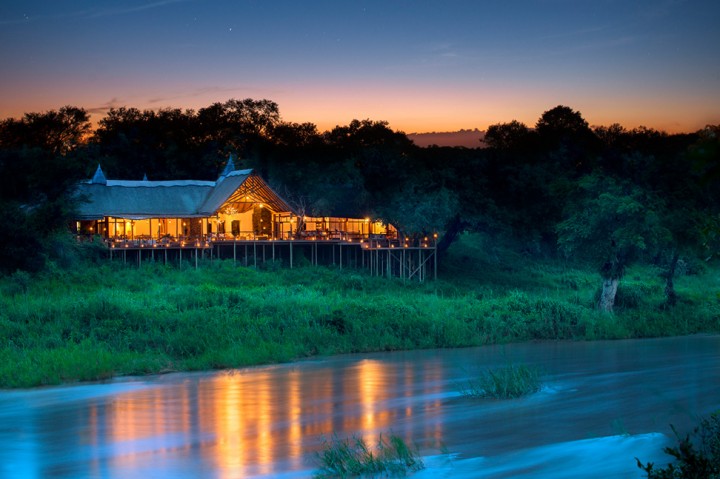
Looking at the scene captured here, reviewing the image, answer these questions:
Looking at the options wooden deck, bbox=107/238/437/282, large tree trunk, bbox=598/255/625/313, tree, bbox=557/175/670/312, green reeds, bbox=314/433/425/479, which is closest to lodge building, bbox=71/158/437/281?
wooden deck, bbox=107/238/437/282

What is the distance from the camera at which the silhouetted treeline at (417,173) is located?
36094 mm

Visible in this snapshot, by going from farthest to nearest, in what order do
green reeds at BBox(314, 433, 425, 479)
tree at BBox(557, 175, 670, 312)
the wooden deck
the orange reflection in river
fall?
the wooden deck
tree at BBox(557, 175, 670, 312)
the orange reflection in river
green reeds at BBox(314, 433, 425, 479)

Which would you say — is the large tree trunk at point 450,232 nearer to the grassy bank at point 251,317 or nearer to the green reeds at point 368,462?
the grassy bank at point 251,317

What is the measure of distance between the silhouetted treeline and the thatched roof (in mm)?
1575

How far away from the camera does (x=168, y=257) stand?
47.4 m

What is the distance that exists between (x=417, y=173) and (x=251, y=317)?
2121 cm

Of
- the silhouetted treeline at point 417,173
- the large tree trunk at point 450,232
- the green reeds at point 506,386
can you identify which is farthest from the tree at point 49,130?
the green reeds at point 506,386

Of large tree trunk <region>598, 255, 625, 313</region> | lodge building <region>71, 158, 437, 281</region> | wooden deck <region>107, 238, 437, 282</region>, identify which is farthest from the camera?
lodge building <region>71, 158, 437, 281</region>

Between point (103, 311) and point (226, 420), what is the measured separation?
1132 centimetres

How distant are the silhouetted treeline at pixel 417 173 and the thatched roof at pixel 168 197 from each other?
157 centimetres

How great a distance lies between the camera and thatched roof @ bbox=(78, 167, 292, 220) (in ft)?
162

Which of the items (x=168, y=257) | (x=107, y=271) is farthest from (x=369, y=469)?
(x=168, y=257)

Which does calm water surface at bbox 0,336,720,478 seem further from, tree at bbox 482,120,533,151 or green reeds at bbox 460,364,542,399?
tree at bbox 482,120,533,151

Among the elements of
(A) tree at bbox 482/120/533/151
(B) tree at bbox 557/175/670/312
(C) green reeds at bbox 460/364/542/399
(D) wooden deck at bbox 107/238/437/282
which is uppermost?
(A) tree at bbox 482/120/533/151
